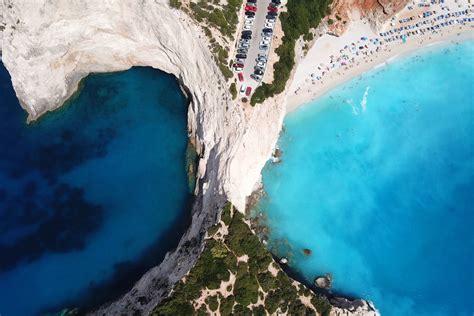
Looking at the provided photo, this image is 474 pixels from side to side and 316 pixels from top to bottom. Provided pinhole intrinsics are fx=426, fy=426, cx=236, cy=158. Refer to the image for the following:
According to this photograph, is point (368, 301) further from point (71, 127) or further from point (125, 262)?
point (71, 127)

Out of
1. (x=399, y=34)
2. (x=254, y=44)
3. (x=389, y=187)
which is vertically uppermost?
(x=399, y=34)

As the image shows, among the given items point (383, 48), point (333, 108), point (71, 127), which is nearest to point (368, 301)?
point (333, 108)

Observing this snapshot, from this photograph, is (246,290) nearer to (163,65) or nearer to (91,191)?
(91,191)

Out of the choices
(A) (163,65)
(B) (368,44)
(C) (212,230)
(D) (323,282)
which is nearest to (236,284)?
(C) (212,230)

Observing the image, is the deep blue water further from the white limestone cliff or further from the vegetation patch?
the vegetation patch

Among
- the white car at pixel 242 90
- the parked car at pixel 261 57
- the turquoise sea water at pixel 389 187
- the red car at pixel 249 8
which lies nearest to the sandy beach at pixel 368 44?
the turquoise sea water at pixel 389 187

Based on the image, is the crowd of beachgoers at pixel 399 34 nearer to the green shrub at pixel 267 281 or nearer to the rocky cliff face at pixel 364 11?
the rocky cliff face at pixel 364 11
